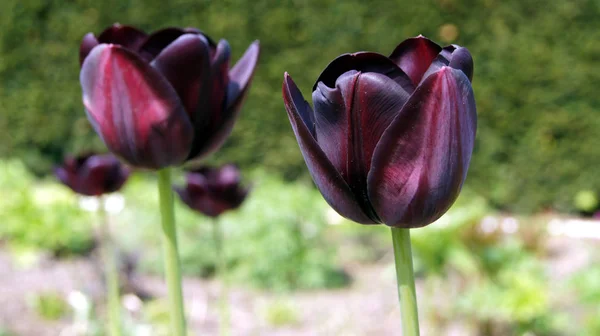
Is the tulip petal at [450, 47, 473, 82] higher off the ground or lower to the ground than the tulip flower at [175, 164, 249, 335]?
lower

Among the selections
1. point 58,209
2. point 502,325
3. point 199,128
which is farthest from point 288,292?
point 199,128

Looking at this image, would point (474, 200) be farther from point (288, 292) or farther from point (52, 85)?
point (52, 85)

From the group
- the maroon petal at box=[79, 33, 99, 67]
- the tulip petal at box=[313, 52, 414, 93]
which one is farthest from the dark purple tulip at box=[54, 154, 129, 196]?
the tulip petal at box=[313, 52, 414, 93]

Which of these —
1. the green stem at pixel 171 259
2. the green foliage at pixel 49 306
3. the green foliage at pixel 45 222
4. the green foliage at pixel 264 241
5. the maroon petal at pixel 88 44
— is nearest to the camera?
the green stem at pixel 171 259

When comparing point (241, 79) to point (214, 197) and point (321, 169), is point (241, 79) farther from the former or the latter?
point (214, 197)

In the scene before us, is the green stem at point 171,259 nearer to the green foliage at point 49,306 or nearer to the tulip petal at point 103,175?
the tulip petal at point 103,175

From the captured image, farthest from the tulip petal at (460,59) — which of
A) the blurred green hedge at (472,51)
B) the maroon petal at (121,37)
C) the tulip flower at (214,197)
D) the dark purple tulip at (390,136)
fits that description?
the blurred green hedge at (472,51)

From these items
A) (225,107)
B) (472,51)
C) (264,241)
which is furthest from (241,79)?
(472,51)

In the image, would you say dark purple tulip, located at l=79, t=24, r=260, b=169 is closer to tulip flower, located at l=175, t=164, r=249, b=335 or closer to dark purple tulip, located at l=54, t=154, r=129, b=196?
dark purple tulip, located at l=54, t=154, r=129, b=196
